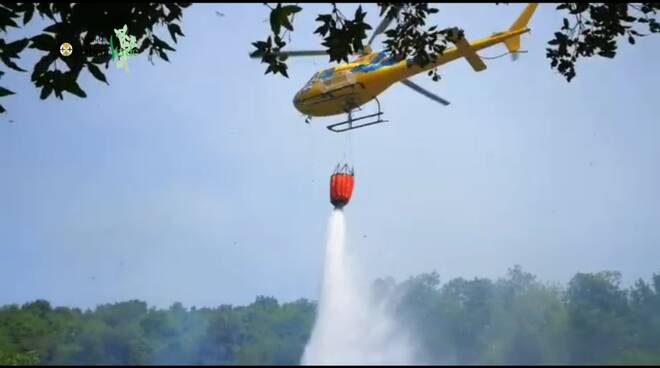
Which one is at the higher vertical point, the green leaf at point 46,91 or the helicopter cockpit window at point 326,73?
the helicopter cockpit window at point 326,73

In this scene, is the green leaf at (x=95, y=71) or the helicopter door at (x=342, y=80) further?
the helicopter door at (x=342, y=80)

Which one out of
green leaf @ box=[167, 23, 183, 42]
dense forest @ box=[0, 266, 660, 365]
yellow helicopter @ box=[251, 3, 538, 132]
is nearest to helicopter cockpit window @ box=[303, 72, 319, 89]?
yellow helicopter @ box=[251, 3, 538, 132]

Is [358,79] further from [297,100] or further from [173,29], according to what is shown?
[173,29]

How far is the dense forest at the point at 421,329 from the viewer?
71.5 feet

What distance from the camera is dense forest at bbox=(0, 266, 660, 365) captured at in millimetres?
21797

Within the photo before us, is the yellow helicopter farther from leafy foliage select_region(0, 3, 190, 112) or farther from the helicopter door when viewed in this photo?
leafy foliage select_region(0, 3, 190, 112)

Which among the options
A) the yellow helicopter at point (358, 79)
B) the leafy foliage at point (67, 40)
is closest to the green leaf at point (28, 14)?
the leafy foliage at point (67, 40)

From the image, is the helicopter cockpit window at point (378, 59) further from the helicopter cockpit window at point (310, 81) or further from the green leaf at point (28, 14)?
the green leaf at point (28, 14)

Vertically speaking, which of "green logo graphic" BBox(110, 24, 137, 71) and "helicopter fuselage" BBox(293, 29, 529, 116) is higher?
"helicopter fuselage" BBox(293, 29, 529, 116)

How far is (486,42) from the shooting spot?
49.2ft

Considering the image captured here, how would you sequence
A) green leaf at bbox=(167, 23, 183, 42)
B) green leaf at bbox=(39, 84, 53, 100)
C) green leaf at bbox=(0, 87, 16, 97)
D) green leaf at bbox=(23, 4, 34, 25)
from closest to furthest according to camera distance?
green leaf at bbox=(0, 87, 16, 97) → green leaf at bbox=(39, 84, 53, 100) → green leaf at bbox=(23, 4, 34, 25) → green leaf at bbox=(167, 23, 183, 42)

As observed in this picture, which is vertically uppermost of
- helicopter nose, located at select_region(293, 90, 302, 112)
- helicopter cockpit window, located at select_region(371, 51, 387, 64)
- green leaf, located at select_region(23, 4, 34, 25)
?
helicopter cockpit window, located at select_region(371, 51, 387, 64)

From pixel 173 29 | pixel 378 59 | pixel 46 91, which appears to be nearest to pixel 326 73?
pixel 378 59

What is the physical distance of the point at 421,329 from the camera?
31062 mm
